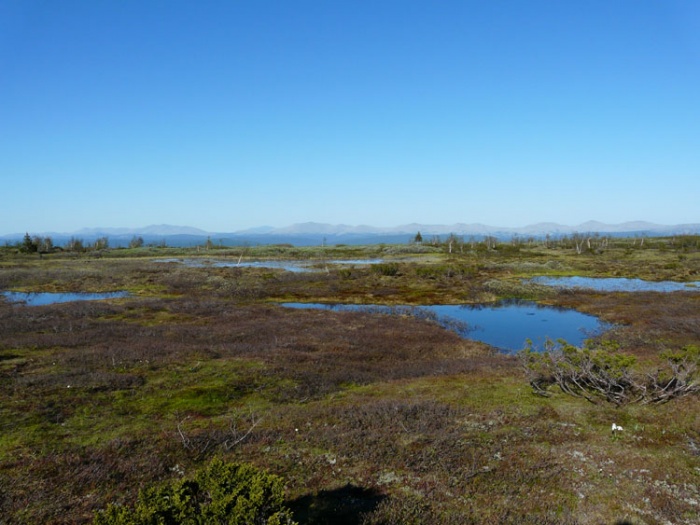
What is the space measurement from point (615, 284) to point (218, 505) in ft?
253

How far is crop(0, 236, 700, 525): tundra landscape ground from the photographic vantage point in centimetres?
988

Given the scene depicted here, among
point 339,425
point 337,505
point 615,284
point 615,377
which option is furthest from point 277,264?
point 337,505

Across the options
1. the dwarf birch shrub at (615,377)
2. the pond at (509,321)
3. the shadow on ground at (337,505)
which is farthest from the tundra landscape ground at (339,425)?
the pond at (509,321)

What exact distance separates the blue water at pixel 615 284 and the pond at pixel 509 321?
58.8 feet

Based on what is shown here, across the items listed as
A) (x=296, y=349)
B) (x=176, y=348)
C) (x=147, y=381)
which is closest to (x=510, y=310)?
(x=296, y=349)

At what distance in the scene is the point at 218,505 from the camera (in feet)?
21.9

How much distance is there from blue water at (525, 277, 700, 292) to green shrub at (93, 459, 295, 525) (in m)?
65.6

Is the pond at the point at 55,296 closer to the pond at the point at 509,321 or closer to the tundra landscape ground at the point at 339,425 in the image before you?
the tundra landscape ground at the point at 339,425

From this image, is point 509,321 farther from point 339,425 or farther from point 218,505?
point 218,505

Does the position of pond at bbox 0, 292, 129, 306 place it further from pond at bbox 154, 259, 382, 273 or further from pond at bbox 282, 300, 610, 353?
pond at bbox 154, 259, 382, 273

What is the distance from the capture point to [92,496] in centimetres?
1005

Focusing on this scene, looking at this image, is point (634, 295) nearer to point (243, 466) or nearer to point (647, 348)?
point (647, 348)

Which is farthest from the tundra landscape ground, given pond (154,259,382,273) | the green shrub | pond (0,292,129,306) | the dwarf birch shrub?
pond (154,259,382,273)

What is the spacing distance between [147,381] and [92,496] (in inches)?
446
